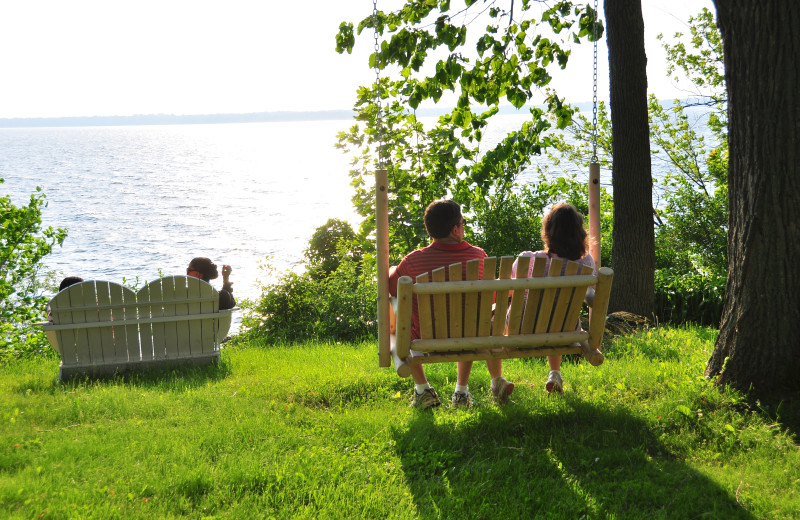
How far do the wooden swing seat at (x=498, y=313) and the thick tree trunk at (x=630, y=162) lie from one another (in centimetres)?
338

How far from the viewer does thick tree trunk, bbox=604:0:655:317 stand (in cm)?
710

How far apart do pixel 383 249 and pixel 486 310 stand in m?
0.72

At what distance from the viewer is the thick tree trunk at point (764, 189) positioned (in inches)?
161

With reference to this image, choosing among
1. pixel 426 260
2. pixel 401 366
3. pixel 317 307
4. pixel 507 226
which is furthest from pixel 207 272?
pixel 507 226

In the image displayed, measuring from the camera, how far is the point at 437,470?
385cm

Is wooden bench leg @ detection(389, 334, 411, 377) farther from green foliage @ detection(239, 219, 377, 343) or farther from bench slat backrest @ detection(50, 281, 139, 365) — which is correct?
green foliage @ detection(239, 219, 377, 343)

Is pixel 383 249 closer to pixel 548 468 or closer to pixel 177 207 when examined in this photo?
pixel 548 468

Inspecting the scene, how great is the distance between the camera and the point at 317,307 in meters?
9.52

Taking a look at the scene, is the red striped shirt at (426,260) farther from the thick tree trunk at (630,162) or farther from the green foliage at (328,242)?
the green foliage at (328,242)

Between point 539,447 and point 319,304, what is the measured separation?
19.4 ft

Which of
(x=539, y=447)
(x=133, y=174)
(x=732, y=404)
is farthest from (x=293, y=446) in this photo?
(x=133, y=174)

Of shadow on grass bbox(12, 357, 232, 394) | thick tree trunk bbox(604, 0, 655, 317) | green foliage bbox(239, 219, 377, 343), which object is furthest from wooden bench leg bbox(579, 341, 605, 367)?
green foliage bbox(239, 219, 377, 343)

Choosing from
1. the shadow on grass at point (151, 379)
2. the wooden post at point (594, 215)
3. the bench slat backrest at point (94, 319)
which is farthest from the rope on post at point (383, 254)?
the bench slat backrest at point (94, 319)

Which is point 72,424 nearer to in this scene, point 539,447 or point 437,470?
point 437,470
